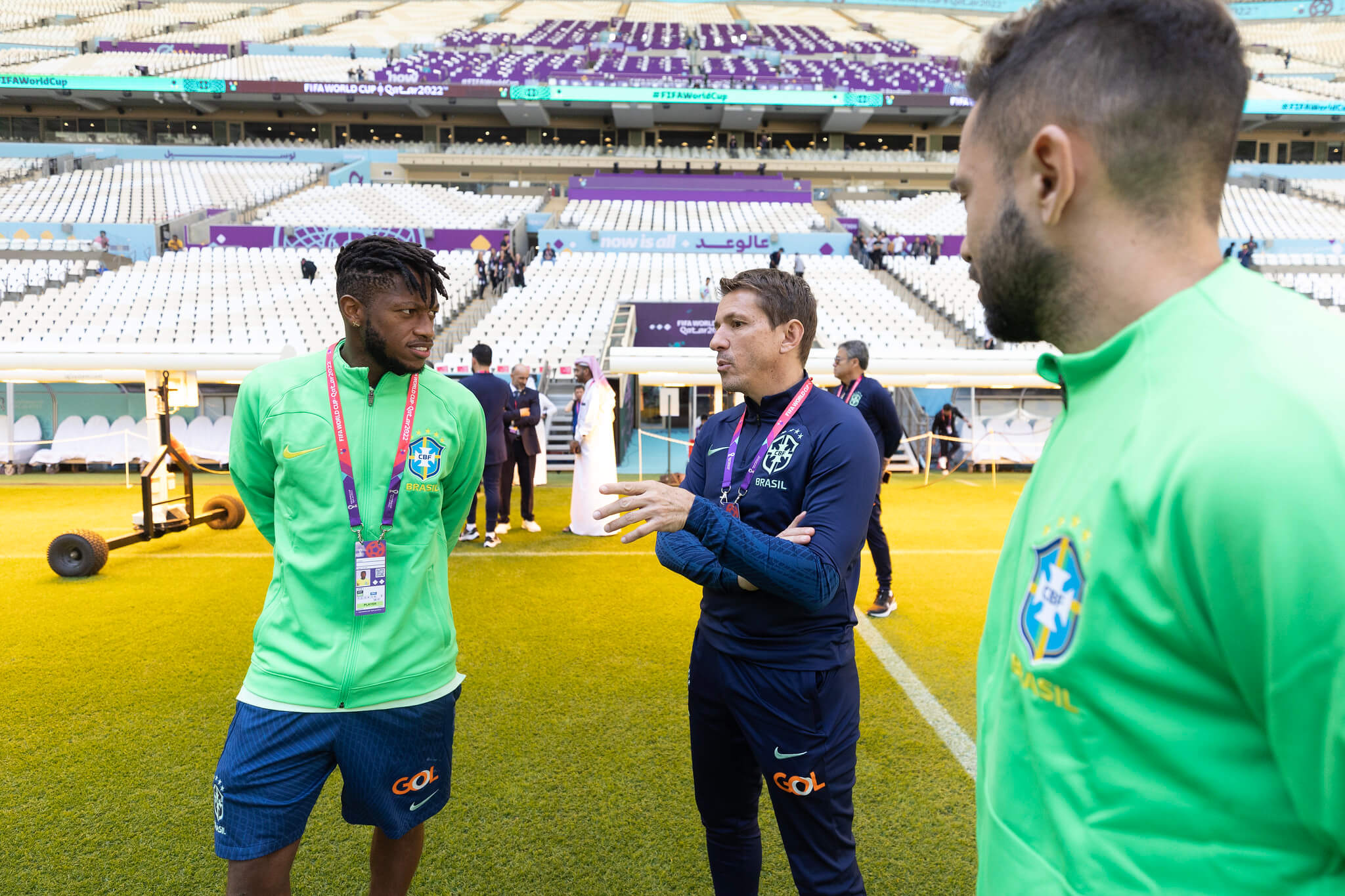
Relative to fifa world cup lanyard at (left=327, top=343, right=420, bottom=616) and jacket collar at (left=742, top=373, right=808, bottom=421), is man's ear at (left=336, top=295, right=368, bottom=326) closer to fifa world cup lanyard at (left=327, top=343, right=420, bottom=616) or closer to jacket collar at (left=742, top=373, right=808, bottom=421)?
fifa world cup lanyard at (left=327, top=343, right=420, bottom=616)

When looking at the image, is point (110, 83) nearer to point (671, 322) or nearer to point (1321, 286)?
point (671, 322)

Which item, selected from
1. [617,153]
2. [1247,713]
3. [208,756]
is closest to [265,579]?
[208,756]

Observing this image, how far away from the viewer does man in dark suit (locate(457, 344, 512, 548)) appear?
7809 mm

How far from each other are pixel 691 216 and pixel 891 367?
867 inches

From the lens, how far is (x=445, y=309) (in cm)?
1923

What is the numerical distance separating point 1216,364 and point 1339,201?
43.2m

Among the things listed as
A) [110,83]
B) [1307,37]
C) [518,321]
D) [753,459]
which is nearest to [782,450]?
[753,459]

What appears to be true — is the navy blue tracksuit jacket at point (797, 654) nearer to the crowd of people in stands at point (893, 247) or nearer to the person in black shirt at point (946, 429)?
the person in black shirt at point (946, 429)

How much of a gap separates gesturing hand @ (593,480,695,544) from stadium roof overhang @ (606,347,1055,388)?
797cm

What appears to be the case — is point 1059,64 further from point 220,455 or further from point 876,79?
point 876,79

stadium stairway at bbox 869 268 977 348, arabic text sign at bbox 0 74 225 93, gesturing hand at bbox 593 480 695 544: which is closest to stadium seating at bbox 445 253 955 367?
stadium stairway at bbox 869 268 977 348

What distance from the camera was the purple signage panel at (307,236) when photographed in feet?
79.8

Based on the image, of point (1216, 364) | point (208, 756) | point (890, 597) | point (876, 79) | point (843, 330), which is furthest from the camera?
point (876, 79)

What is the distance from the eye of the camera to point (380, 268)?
7.36 feet
